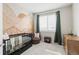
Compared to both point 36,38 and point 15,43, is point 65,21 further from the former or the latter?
point 15,43

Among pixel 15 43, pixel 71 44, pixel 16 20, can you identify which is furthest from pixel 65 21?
pixel 15 43

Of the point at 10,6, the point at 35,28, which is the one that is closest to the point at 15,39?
the point at 35,28

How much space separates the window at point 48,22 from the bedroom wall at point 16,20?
9.9 inches

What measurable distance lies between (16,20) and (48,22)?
0.73m

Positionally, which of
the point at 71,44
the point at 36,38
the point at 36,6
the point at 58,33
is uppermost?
the point at 36,6

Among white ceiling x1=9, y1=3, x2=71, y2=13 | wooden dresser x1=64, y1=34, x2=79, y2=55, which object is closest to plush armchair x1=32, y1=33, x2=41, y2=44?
white ceiling x1=9, y1=3, x2=71, y2=13

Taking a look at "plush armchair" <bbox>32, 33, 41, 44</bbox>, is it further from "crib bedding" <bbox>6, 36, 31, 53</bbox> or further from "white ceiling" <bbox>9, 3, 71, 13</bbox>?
"white ceiling" <bbox>9, 3, 71, 13</bbox>

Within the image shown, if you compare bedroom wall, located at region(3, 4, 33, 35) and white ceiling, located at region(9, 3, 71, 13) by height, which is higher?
white ceiling, located at region(9, 3, 71, 13)

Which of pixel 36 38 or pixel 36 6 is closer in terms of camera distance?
pixel 36 6

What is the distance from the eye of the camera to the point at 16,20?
1.72m

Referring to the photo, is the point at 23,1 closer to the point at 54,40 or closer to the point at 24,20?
the point at 24,20

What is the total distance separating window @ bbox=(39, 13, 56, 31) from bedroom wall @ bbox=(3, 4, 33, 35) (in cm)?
25

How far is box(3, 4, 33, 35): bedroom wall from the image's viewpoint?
1.65 meters

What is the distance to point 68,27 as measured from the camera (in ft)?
5.74
